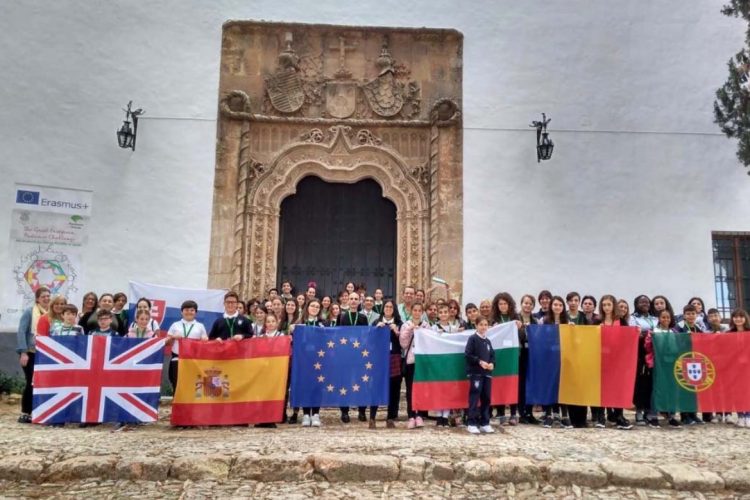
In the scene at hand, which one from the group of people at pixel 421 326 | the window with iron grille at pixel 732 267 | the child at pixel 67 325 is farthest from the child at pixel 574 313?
the child at pixel 67 325

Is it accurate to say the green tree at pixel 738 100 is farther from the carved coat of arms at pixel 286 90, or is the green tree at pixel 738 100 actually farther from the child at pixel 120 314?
the child at pixel 120 314

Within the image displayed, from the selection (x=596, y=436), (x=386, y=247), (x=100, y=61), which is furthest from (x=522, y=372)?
(x=100, y=61)

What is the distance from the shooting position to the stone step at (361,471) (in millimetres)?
3957

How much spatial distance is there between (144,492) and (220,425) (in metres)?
1.95

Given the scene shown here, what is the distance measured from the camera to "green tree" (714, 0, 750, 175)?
27.6ft

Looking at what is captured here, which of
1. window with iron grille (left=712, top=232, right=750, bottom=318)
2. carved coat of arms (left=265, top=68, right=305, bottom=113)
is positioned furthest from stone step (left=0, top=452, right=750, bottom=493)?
carved coat of arms (left=265, top=68, right=305, bottom=113)

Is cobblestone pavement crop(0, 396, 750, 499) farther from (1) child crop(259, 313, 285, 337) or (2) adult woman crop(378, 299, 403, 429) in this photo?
(1) child crop(259, 313, 285, 337)

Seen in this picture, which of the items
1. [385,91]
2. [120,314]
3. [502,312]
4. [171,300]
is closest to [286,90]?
[385,91]

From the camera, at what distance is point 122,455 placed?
4.21 metres

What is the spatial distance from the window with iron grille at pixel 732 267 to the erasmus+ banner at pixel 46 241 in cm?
951

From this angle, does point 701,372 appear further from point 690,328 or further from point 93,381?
point 93,381

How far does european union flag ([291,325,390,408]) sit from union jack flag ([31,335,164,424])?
1385mm

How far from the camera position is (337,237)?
945 centimetres

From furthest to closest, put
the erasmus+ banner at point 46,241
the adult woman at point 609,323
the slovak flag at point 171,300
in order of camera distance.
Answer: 1. the erasmus+ banner at point 46,241
2. the slovak flag at point 171,300
3. the adult woman at point 609,323
